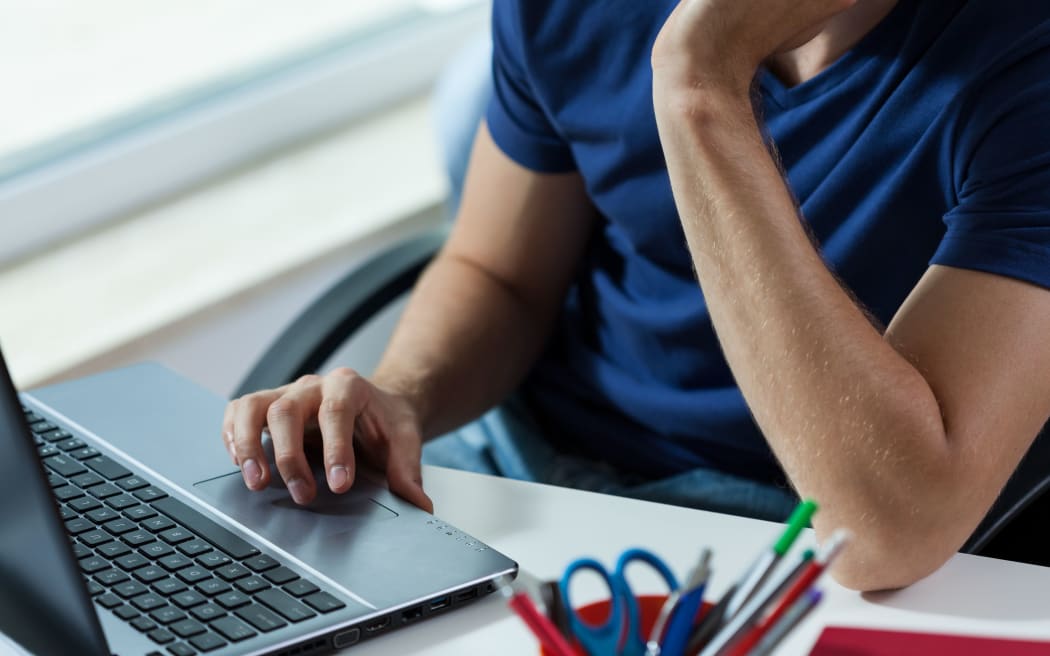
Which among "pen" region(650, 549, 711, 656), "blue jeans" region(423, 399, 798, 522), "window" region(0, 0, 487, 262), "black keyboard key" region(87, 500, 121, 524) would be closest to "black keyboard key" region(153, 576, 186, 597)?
"black keyboard key" region(87, 500, 121, 524)

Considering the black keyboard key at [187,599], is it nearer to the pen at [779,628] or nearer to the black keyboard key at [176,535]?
the black keyboard key at [176,535]

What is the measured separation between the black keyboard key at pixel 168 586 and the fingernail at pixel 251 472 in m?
0.14

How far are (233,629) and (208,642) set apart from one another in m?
0.02

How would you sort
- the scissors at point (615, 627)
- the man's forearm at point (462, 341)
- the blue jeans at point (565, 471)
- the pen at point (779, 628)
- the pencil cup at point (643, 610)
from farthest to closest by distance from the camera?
the man's forearm at point (462, 341), the blue jeans at point (565, 471), the pencil cup at point (643, 610), the scissors at point (615, 627), the pen at point (779, 628)

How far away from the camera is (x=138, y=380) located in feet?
3.98

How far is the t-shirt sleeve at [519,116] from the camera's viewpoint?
1.40 m

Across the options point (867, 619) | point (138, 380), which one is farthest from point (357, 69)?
point (867, 619)

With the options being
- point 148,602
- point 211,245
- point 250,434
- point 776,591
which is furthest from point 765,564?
point 211,245

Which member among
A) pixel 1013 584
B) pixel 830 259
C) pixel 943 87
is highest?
pixel 943 87

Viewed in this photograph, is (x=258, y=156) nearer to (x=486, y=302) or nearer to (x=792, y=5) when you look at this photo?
(x=486, y=302)

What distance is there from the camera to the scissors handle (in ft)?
2.16

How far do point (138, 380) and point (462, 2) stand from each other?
56.8 inches

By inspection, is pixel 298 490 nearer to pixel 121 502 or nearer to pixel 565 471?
pixel 121 502

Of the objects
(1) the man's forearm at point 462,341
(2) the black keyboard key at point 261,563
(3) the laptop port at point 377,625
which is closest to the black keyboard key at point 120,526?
(2) the black keyboard key at point 261,563
